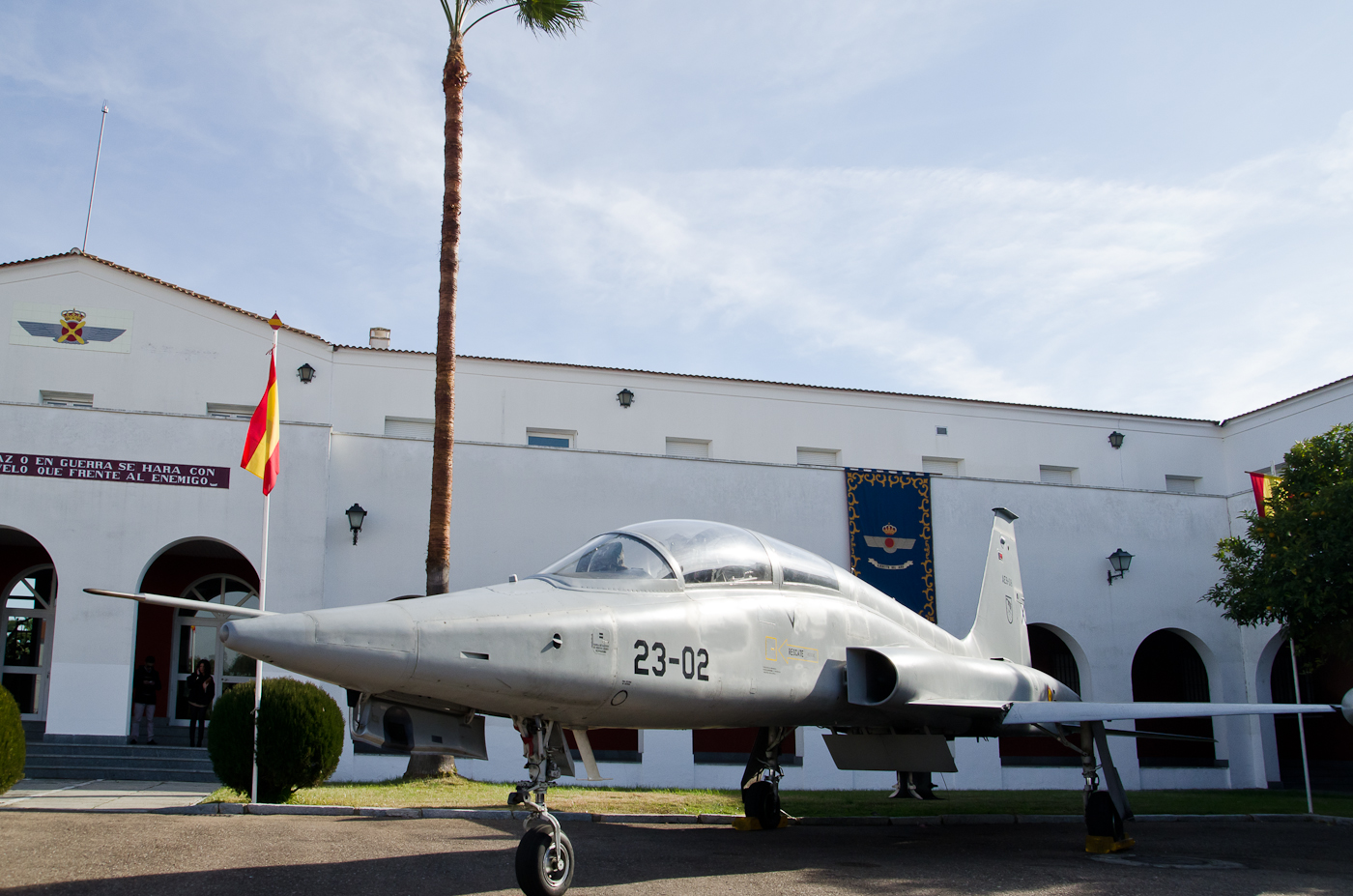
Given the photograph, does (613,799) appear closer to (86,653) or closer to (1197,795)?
(86,653)

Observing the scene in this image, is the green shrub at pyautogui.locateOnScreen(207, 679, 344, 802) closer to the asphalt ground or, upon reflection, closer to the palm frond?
the asphalt ground

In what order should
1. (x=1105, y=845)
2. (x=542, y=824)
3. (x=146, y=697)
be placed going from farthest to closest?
(x=146, y=697)
(x=1105, y=845)
(x=542, y=824)

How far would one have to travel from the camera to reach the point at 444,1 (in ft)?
52.2

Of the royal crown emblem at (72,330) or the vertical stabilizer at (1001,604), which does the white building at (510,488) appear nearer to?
the royal crown emblem at (72,330)

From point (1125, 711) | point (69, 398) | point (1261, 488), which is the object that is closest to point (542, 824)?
point (1125, 711)

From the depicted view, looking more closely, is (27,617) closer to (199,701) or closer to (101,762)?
(199,701)

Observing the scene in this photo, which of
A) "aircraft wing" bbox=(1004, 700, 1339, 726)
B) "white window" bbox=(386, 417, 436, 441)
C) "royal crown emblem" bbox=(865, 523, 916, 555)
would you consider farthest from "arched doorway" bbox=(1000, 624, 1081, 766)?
"white window" bbox=(386, 417, 436, 441)

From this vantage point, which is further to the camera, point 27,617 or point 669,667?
point 27,617

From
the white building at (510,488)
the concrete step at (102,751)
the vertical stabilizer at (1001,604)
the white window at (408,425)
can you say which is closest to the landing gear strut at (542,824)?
the vertical stabilizer at (1001,604)

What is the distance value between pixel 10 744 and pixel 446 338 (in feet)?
24.9

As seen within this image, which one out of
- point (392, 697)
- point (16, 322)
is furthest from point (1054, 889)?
point (16, 322)

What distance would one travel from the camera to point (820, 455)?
84.6 ft

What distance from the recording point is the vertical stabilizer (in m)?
13.0

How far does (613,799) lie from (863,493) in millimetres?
9010
